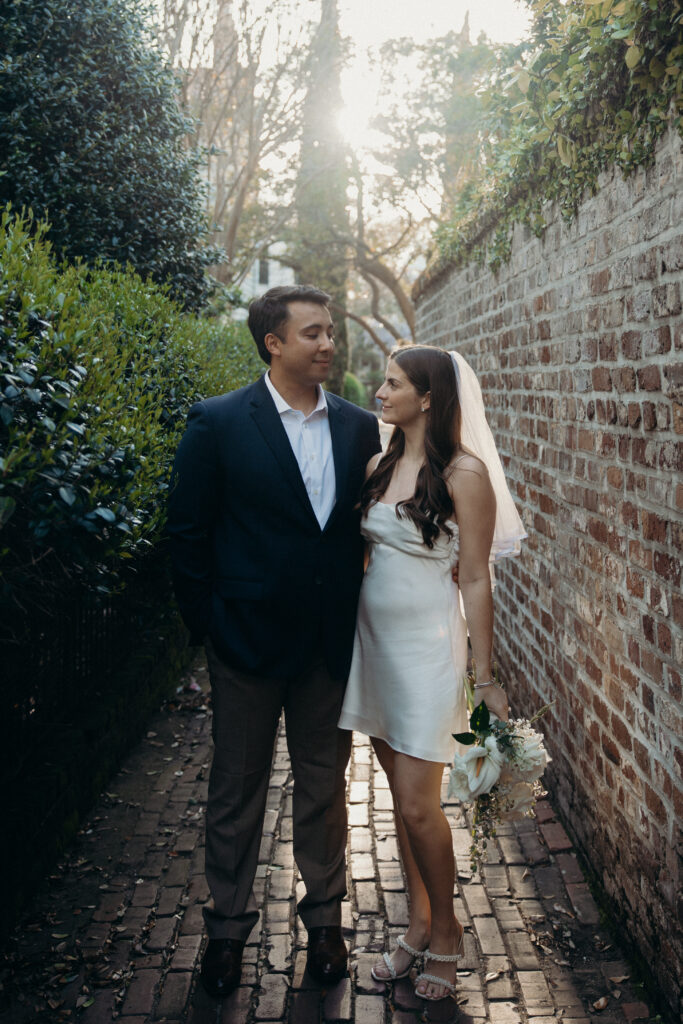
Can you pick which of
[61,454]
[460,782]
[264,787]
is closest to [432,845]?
[460,782]

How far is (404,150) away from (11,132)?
1909 cm

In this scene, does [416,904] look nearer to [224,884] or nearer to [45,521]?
[224,884]

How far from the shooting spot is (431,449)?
3191mm

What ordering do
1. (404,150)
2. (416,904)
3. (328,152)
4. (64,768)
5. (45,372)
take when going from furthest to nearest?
1. (404,150)
2. (328,152)
3. (64,768)
4. (416,904)
5. (45,372)

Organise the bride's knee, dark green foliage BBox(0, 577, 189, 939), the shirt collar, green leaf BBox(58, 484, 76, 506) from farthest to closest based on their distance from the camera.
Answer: dark green foliage BBox(0, 577, 189, 939)
the shirt collar
the bride's knee
green leaf BBox(58, 484, 76, 506)

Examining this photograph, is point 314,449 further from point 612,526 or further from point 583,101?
point 583,101

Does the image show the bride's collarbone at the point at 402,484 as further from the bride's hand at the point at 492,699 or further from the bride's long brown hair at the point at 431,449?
the bride's hand at the point at 492,699

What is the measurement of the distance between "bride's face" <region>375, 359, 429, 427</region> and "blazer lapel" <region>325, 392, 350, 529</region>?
195 millimetres

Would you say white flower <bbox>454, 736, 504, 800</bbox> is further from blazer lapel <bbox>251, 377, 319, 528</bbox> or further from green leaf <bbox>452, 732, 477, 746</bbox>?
blazer lapel <bbox>251, 377, 319, 528</bbox>

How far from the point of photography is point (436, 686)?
3156mm

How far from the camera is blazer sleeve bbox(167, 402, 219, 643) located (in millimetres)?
3164

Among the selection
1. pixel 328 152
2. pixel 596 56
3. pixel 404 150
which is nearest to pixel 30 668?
pixel 596 56

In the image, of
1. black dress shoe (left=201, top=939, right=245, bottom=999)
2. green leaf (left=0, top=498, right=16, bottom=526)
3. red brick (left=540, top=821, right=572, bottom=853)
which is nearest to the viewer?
green leaf (left=0, top=498, right=16, bottom=526)

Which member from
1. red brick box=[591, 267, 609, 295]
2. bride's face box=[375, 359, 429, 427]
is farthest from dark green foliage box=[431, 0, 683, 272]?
bride's face box=[375, 359, 429, 427]
